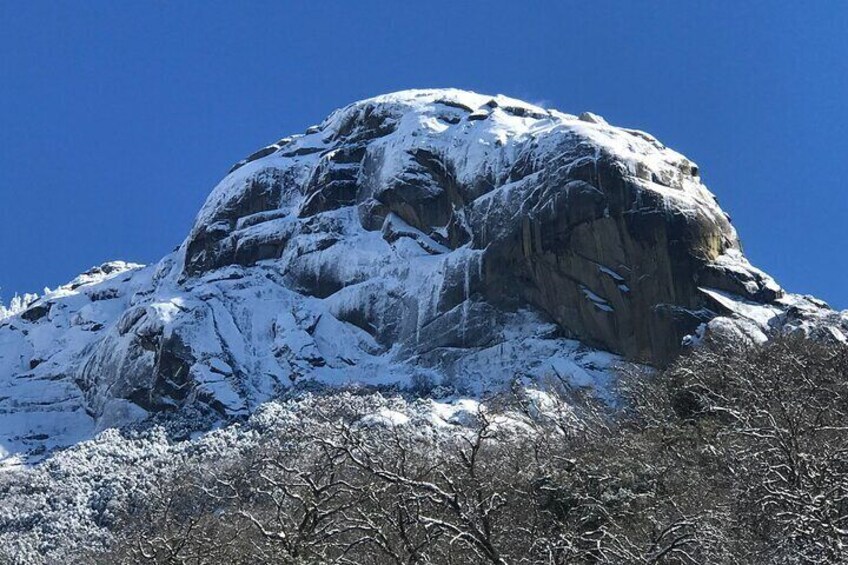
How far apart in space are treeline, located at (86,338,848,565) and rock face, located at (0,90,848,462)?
2984 centimetres

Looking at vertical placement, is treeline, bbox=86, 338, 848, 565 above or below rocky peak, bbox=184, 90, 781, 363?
below

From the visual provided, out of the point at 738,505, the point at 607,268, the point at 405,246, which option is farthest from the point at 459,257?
the point at 738,505

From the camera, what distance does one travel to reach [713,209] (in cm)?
6431

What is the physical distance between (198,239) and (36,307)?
23054 mm

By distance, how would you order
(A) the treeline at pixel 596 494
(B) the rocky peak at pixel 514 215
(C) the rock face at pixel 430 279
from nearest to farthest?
1. (A) the treeline at pixel 596 494
2. (C) the rock face at pixel 430 279
3. (B) the rocky peak at pixel 514 215

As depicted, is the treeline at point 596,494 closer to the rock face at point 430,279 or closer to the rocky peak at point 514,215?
the rock face at point 430,279

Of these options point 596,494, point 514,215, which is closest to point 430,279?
point 514,215

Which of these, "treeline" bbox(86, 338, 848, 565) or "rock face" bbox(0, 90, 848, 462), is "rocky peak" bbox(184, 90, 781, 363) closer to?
"rock face" bbox(0, 90, 848, 462)

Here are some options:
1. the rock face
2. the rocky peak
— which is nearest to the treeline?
the rock face

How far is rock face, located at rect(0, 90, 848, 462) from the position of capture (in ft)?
193

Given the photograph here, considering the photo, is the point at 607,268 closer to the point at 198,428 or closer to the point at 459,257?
the point at 459,257

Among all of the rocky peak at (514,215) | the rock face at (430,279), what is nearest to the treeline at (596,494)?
the rock face at (430,279)

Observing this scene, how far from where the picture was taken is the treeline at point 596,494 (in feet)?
21.9

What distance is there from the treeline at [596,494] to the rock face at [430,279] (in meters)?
29.8
